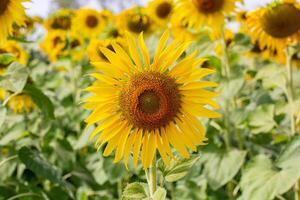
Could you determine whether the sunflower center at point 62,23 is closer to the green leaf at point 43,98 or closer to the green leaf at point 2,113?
the green leaf at point 43,98

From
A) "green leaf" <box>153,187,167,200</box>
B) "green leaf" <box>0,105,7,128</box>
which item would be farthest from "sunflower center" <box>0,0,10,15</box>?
"green leaf" <box>153,187,167,200</box>

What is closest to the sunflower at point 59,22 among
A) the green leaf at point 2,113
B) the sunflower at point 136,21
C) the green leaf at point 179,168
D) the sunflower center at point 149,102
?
the sunflower at point 136,21

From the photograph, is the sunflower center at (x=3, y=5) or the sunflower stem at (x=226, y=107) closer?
the sunflower center at (x=3, y=5)

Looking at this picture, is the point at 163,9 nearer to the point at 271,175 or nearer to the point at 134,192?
the point at 271,175

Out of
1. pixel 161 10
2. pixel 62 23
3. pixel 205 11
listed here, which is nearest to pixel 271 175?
pixel 205 11

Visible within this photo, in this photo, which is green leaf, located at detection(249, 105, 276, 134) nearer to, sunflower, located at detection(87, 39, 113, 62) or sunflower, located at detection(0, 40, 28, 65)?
sunflower, located at detection(87, 39, 113, 62)

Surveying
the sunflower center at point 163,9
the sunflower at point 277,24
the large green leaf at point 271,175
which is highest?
the sunflower center at point 163,9

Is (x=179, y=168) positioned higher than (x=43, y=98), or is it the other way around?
(x=43, y=98)
